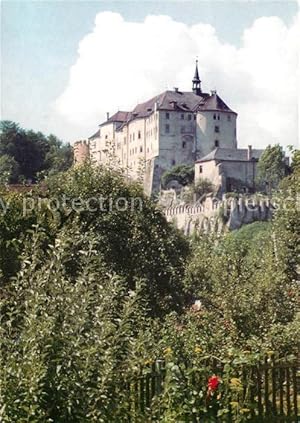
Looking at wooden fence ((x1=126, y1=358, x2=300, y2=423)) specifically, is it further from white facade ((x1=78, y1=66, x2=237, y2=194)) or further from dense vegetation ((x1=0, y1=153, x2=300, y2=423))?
white facade ((x1=78, y1=66, x2=237, y2=194))

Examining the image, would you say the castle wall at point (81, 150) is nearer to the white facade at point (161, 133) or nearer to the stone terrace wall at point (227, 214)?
the white facade at point (161, 133)

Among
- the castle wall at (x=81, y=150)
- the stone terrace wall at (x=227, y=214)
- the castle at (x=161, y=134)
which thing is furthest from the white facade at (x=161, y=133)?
the stone terrace wall at (x=227, y=214)

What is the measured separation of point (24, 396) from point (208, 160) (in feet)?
55.3

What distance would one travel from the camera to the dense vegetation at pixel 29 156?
825 cm

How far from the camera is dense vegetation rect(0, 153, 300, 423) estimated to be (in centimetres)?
345

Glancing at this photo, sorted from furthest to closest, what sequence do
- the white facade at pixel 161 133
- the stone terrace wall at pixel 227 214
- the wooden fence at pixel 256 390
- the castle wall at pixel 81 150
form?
1. the stone terrace wall at pixel 227 214
2. the white facade at pixel 161 133
3. the castle wall at pixel 81 150
4. the wooden fence at pixel 256 390

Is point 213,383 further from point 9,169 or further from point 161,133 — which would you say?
point 161,133

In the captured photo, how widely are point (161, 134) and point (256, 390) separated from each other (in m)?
11.0

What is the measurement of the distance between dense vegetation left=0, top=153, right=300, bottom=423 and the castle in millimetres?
720

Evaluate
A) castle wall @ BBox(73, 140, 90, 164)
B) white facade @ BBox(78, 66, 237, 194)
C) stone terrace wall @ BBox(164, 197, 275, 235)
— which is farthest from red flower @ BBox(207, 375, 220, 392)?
stone terrace wall @ BBox(164, 197, 275, 235)

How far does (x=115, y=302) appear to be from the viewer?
13.5 feet

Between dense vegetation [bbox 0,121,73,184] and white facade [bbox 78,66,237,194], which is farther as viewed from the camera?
white facade [bbox 78,66,237,194]

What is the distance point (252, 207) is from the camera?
3209 centimetres

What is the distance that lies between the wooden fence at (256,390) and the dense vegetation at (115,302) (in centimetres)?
8
